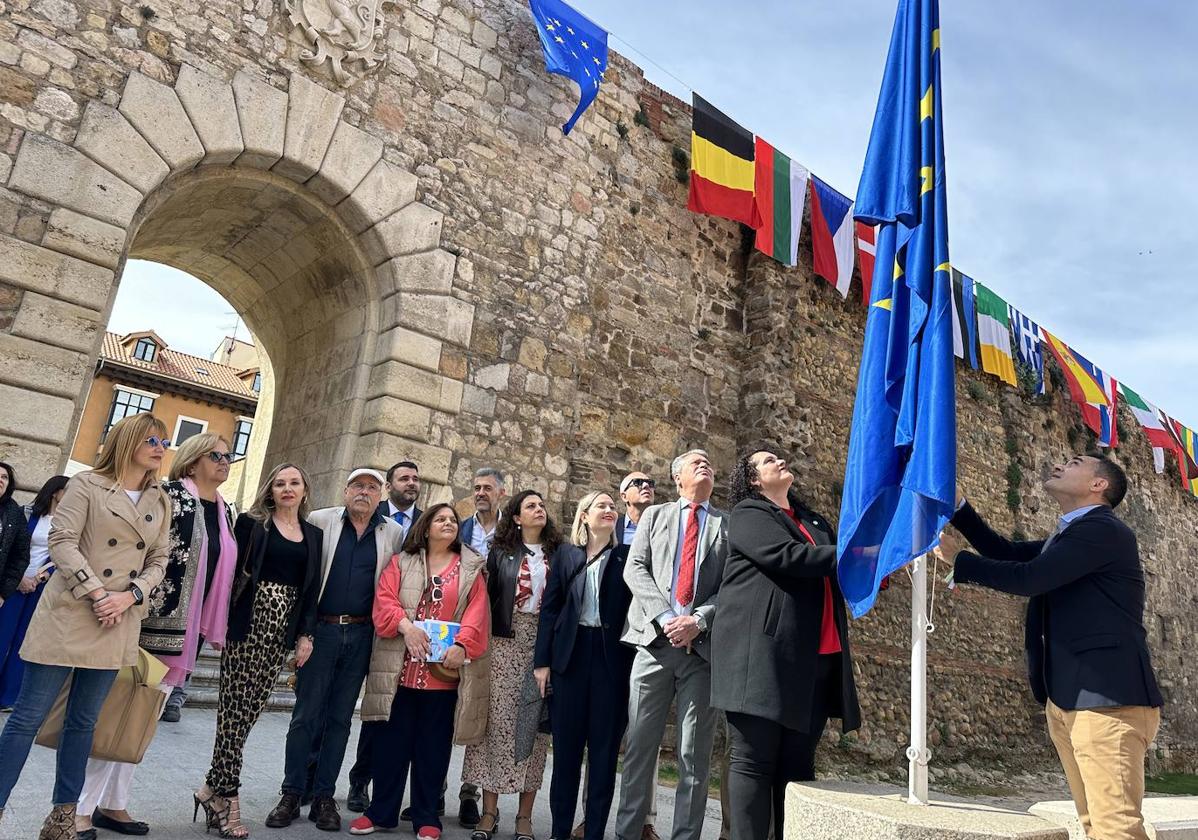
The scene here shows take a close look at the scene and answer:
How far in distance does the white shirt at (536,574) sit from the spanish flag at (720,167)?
16.4 feet

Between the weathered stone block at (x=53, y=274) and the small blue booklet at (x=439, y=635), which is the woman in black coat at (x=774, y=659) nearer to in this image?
the small blue booklet at (x=439, y=635)

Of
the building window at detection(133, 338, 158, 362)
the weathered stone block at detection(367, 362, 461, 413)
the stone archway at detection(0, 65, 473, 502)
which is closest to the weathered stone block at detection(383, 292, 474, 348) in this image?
the stone archway at detection(0, 65, 473, 502)

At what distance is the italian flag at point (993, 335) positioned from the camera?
1159 cm

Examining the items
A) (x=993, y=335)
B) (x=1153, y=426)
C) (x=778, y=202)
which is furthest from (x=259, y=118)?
(x=1153, y=426)

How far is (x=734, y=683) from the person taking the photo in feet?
9.10

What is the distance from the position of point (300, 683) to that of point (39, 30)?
4416 millimetres

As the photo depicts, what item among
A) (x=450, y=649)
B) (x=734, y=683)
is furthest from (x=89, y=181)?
(x=734, y=683)

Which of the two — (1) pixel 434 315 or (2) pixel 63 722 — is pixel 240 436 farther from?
(2) pixel 63 722

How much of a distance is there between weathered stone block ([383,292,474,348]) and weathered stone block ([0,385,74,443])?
226cm

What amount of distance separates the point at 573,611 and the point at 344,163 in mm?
4104

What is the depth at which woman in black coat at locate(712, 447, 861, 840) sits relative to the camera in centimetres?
270

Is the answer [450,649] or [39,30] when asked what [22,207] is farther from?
[450,649]

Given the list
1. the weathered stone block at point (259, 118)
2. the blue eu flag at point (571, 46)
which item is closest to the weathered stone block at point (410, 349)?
the weathered stone block at point (259, 118)

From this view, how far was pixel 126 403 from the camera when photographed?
25.4 m
